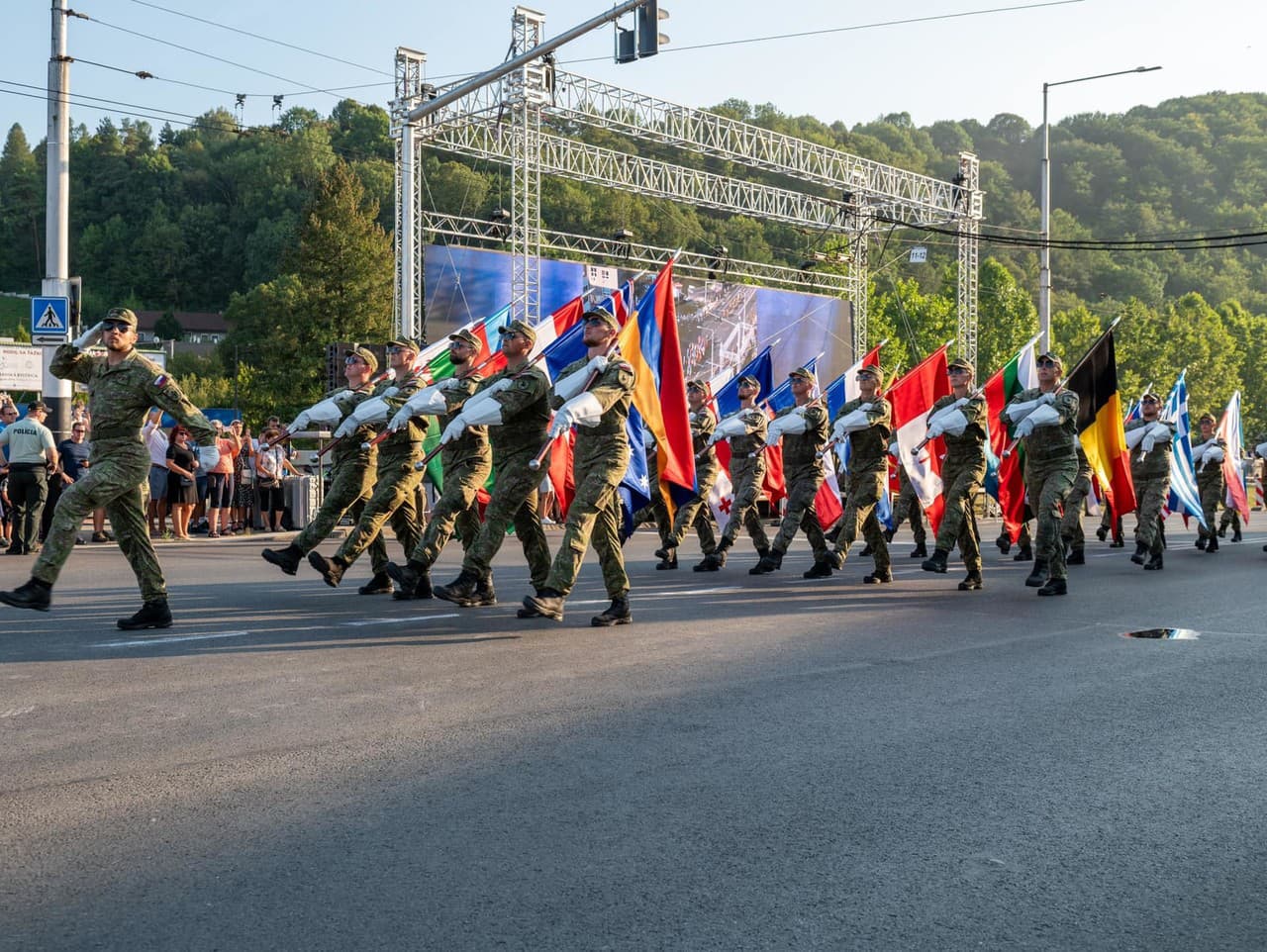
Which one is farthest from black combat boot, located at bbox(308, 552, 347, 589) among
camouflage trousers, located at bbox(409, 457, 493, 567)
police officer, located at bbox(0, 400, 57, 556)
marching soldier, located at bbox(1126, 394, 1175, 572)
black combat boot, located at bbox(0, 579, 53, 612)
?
marching soldier, located at bbox(1126, 394, 1175, 572)

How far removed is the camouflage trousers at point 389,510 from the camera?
10.2 metres

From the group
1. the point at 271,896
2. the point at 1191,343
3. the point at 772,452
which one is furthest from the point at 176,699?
the point at 1191,343

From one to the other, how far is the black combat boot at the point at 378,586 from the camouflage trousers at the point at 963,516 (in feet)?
16.2

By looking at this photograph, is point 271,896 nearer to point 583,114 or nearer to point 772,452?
point 772,452

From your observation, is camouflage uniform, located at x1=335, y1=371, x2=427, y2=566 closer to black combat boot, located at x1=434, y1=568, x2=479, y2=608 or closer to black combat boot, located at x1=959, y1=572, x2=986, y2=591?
black combat boot, located at x1=434, y1=568, x2=479, y2=608

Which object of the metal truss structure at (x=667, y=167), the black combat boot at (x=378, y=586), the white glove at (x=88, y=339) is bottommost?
→ the black combat boot at (x=378, y=586)

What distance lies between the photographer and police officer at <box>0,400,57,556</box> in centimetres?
1505

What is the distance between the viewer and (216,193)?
9450 centimetres

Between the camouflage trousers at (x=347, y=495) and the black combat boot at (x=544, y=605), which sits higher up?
the camouflage trousers at (x=347, y=495)

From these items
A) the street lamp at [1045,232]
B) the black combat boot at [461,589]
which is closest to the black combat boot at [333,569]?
the black combat boot at [461,589]

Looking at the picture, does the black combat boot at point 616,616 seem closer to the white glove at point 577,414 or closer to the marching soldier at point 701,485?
the white glove at point 577,414

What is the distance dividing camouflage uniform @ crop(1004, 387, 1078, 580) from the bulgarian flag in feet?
1.82

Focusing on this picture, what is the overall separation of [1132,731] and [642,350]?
547cm

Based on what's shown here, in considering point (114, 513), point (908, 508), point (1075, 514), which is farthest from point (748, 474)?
point (114, 513)
